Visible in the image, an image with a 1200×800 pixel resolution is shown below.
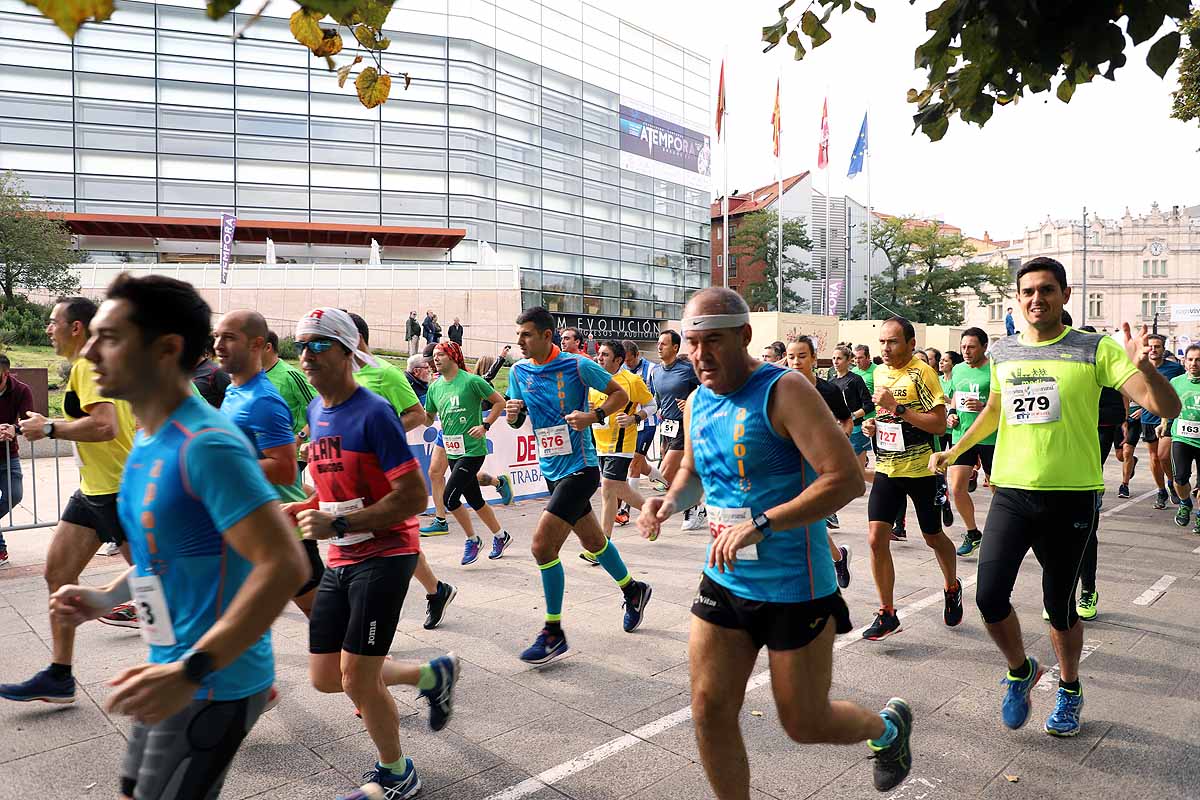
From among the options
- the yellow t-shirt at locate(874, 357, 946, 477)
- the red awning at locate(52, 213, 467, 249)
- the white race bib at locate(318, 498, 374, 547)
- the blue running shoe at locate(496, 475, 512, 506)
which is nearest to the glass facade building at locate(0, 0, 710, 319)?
the red awning at locate(52, 213, 467, 249)

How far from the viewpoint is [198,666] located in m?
1.83

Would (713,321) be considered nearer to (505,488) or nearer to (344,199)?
(505,488)

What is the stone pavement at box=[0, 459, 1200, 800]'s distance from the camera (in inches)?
138

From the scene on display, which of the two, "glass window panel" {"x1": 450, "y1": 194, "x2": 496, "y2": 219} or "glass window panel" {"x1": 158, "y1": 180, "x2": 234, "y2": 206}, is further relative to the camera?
"glass window panel" {"x1": 450, "y1": 194, "x2": 496, "y2": 219}

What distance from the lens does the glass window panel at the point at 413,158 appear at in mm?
45812

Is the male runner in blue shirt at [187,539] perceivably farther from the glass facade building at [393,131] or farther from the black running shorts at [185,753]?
the glass facade building at [393,131]

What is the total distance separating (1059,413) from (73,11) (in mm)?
4082

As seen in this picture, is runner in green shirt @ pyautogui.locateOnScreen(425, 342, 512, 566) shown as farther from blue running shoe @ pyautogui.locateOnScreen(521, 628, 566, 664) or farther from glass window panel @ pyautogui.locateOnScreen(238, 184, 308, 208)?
glass window panel @ pyautogui.locateOnScreen(238, 184, 308, 208)

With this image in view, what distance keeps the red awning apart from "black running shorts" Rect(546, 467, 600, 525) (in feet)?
132

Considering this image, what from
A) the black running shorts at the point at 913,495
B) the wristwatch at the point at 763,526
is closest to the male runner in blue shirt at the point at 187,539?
the wristwatch at the point at 763,526

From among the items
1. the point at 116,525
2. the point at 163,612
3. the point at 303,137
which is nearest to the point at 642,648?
the point at 116,525

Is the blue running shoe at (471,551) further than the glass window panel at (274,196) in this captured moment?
No

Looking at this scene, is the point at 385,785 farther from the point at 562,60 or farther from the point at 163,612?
the point at 562,60

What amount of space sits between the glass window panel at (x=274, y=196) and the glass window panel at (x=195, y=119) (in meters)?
3.08
